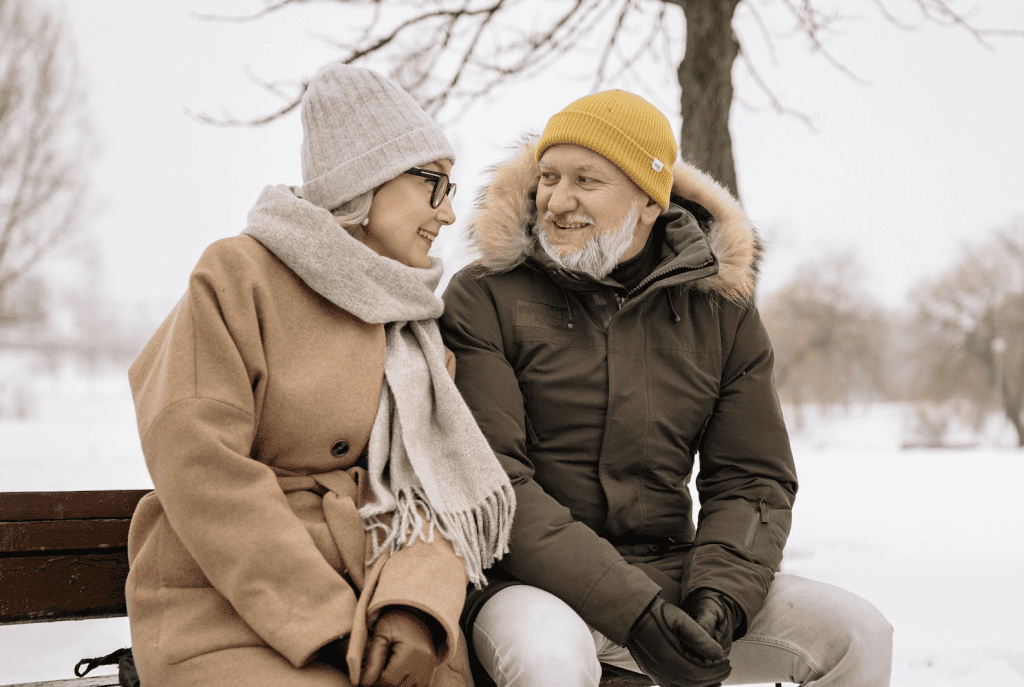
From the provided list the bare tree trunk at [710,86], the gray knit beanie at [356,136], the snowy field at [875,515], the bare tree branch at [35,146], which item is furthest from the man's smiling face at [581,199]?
the bare tree branch at [35,146]

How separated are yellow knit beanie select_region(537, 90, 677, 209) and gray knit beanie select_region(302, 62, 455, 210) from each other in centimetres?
43

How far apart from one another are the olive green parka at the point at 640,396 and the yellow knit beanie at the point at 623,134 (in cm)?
20

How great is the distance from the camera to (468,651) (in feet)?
6.24

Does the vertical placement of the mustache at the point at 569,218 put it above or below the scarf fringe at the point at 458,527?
above

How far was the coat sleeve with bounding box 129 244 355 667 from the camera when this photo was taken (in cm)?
151

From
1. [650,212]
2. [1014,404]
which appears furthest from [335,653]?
[1014,404]

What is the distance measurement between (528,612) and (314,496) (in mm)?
552

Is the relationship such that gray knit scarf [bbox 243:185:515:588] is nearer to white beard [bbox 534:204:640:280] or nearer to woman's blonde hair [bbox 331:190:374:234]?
woman's blonde hair [bbox 331:190:374:234]

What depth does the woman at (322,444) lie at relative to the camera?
151 centimetres

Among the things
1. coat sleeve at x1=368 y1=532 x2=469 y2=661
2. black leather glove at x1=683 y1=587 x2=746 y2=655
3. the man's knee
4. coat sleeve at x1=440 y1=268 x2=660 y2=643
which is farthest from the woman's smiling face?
black leather glove at x1=683 y1=587 x2=746 y2=655

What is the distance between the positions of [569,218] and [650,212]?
0.29 m

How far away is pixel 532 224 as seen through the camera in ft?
7.69

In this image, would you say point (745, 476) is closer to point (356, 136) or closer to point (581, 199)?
point (581, 199)

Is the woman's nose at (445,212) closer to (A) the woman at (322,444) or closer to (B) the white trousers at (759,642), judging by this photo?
(A) the woman at (322,444)
